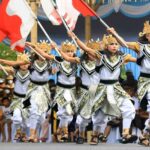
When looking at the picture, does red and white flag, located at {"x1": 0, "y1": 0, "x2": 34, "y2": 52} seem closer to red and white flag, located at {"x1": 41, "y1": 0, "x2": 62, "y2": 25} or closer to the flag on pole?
red and white flag, located at {"x1": 41, "y1": 0, "x2": 62, "y2": 25}

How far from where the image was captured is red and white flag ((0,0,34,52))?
16.4 m

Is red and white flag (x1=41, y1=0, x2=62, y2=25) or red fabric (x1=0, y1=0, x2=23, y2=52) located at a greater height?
red and white flag (x1=41, y1=0, x2=62, y2=25)

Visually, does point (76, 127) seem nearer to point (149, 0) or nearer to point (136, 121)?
point (136, 121)

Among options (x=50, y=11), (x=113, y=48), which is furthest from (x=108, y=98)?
(x=50, y=11)

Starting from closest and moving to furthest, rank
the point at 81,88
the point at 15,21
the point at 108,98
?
the point at 108,98
the point at 81,88
the point at 15,21

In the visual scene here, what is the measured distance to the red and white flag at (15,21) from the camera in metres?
16.4

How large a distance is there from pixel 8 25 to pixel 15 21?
0.18 metres

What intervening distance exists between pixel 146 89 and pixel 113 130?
3.13 meters

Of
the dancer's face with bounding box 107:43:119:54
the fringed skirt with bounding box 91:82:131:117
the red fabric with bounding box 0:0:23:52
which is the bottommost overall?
the fringed skirt with bounding box 91:82:131:117

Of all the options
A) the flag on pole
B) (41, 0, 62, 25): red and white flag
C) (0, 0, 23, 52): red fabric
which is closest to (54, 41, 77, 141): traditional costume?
the flag on pole

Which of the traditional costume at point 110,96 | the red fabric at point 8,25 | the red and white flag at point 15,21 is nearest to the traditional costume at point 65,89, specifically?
the red and white flag at point 15,21

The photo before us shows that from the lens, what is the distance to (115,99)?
569 inches

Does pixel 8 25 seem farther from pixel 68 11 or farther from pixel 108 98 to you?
pixel 108 98

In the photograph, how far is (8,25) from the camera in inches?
653
